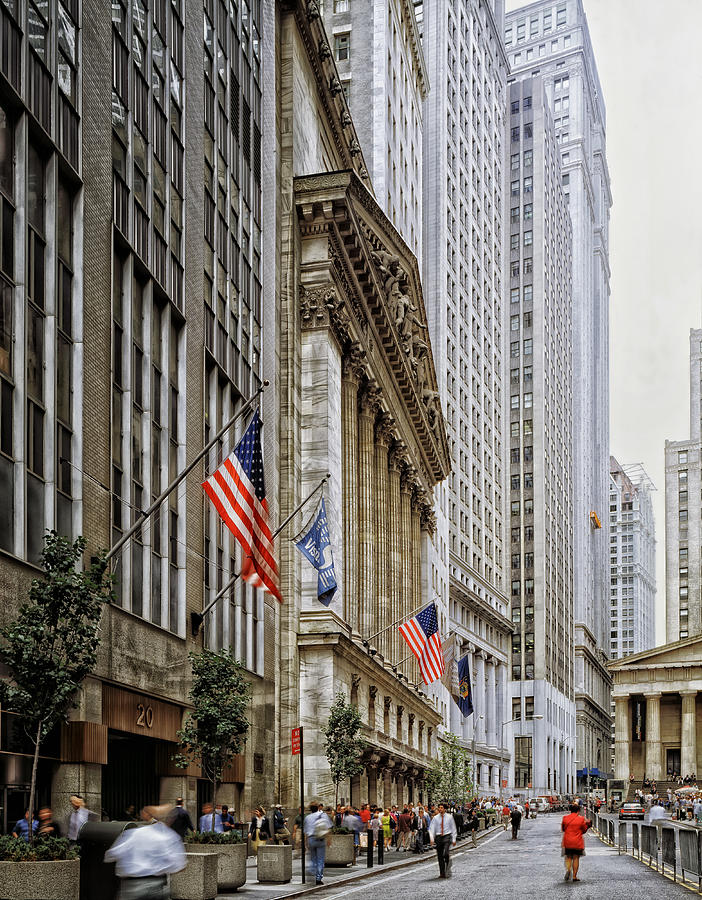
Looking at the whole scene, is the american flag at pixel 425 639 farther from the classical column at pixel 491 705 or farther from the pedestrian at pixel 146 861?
the classical column at pixel 491 705

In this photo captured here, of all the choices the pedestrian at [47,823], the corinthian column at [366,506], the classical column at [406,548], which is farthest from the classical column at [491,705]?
the pedestrian at [47,823]

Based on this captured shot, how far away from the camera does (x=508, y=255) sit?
158 meters

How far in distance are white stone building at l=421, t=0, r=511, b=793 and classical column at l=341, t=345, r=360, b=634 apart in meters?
35.1

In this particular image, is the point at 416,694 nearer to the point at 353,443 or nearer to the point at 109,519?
the point at 353,443

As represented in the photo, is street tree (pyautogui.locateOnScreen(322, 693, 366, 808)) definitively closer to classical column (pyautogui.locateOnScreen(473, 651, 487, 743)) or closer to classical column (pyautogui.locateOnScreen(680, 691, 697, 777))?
classical column (pyautogui.locateOnScreen(473, 651, 487, 743))

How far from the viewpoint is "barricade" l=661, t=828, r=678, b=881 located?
99.0ft

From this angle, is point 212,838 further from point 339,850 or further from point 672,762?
point 672,762

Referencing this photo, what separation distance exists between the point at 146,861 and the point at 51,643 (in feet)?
25.5

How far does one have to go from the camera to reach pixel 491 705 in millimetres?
126000

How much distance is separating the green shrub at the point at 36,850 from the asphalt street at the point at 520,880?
32.1 ft

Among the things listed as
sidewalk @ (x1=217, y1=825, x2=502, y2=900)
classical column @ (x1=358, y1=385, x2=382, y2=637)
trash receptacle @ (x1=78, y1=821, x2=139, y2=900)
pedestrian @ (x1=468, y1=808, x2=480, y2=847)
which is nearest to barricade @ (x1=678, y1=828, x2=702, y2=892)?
sidewalk @ (x1=217, y1=825, x2=502, y2=900)

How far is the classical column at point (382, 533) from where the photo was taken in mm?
63031

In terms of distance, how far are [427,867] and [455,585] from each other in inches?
2649

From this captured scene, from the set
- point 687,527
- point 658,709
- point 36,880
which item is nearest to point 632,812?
point 658,709
